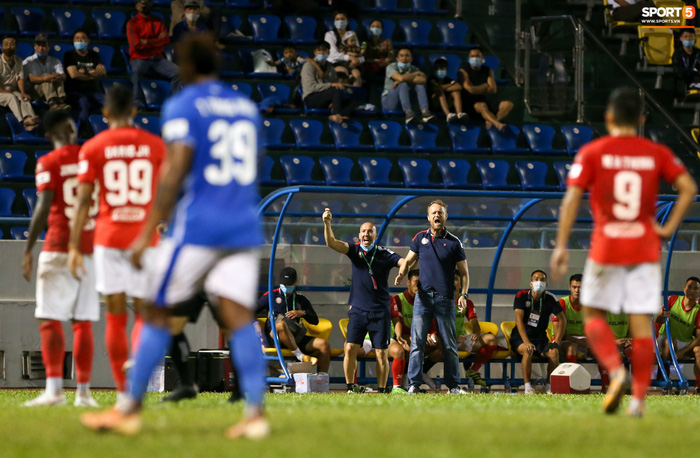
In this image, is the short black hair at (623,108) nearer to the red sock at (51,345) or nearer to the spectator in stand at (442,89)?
the red sock at (51,345)

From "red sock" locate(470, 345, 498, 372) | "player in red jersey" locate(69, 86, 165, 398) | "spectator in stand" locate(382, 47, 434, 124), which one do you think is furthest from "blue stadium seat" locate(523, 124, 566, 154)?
"player in red jersey" locate(69, 86, 165, 398)

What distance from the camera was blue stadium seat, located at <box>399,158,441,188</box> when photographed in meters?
18.9

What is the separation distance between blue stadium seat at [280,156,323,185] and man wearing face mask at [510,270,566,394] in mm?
5013

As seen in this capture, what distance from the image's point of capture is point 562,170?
1939 cm

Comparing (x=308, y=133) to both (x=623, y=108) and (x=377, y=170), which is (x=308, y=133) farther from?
(x=623, y=108)

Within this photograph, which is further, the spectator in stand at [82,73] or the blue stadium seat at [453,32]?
the blue stadium seat at [453,32]

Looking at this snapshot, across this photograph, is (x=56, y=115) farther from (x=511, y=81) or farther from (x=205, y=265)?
(x=511, y=81)

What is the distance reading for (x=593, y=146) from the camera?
24.2 ft

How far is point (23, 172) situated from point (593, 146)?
1265 centimetres

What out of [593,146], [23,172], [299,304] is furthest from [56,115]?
[23,172]

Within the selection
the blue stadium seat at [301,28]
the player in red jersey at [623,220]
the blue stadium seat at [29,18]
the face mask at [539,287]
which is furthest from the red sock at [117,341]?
the blue stadium seat at [301,28]

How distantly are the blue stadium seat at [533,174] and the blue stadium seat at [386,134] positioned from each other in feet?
7.01

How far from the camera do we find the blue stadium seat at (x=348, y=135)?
19.4 metres

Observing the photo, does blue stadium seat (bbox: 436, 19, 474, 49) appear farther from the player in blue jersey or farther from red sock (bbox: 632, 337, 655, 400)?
the player in blue jersey
